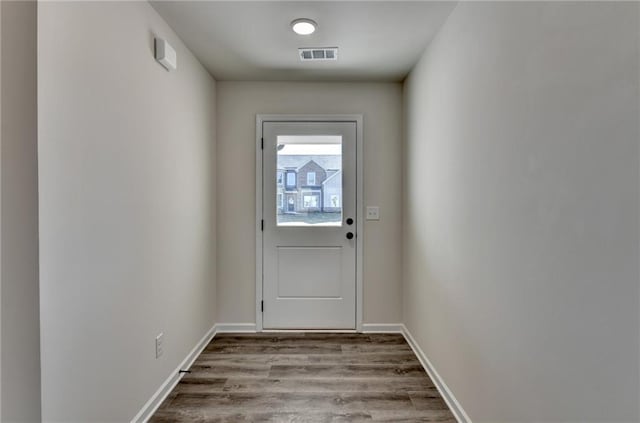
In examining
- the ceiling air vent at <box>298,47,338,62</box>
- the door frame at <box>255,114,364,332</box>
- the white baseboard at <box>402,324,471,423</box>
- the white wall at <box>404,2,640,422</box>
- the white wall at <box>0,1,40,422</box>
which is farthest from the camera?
the door frame at <box>255,114,364,332</box>

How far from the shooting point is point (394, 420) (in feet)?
6.29

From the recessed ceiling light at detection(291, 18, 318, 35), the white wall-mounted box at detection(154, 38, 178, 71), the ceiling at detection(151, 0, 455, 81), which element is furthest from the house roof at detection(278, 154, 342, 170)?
the white wall-mounted box at detection(154, 38, 178, 71)

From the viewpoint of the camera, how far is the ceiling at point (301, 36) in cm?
198

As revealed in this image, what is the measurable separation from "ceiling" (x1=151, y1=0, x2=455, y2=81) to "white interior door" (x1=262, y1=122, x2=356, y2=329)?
555 millimetres

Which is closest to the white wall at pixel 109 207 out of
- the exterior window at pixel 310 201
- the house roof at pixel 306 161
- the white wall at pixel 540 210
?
the house roof at pixel 306 161

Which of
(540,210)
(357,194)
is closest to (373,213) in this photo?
(357,194)

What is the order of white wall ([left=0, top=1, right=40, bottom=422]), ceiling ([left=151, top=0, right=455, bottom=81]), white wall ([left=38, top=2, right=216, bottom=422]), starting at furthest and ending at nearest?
ceiling ([left=151, top=0, right=455, bottom=81]) < white wall ([left=38, top=2, right=216, bottom=422]) < white wall ([left=0, top=1, right=40, bottom=422])

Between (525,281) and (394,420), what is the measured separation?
1177 mm

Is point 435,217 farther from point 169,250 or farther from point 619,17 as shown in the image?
point 169,250

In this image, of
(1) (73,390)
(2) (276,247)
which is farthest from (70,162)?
(2) (276,247)

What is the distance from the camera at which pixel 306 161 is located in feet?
10.5

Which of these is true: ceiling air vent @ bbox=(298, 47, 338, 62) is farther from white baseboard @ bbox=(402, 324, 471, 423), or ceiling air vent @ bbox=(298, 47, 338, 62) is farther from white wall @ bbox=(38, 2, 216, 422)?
white baseboard @ bbox=(402, 324, 471, 423)

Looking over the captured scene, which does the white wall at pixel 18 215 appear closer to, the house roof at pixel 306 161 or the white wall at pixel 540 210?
the white wall at pixel 540 210

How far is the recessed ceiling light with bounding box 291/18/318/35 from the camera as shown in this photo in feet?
6.95
